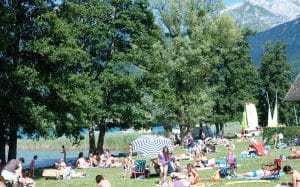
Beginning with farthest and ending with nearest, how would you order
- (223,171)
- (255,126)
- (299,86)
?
(255,126), (299,86), (223,171)

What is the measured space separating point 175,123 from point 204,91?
437 cm

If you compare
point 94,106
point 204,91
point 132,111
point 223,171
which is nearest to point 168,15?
point 204,91

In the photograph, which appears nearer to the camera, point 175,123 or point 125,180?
point 125,180

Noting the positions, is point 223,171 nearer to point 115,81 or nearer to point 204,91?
point 115,81

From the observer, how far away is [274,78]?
84.6 metres

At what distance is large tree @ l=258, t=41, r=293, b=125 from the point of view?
84188 mm

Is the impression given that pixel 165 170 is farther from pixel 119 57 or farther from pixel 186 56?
pixel 186 56

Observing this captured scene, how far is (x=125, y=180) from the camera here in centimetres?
2541

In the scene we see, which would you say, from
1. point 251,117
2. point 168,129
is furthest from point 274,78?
point 168,129

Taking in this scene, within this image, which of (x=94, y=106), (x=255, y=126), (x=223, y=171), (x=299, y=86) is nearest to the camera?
(x=223, y=171)

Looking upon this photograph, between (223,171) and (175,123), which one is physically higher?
(175,123)

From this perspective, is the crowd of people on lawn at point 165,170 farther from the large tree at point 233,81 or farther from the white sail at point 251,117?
the large tree at point 233,81

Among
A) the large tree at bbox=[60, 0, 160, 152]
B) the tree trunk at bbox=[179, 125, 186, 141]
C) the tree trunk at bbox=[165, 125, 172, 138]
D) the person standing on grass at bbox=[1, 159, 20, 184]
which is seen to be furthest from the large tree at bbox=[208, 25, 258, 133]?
the person standing on grass at bbox=[1, 159, 20, 184]

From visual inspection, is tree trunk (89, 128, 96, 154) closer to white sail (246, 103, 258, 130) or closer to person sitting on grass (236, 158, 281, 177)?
white sail (246, 103, 258, 130)
